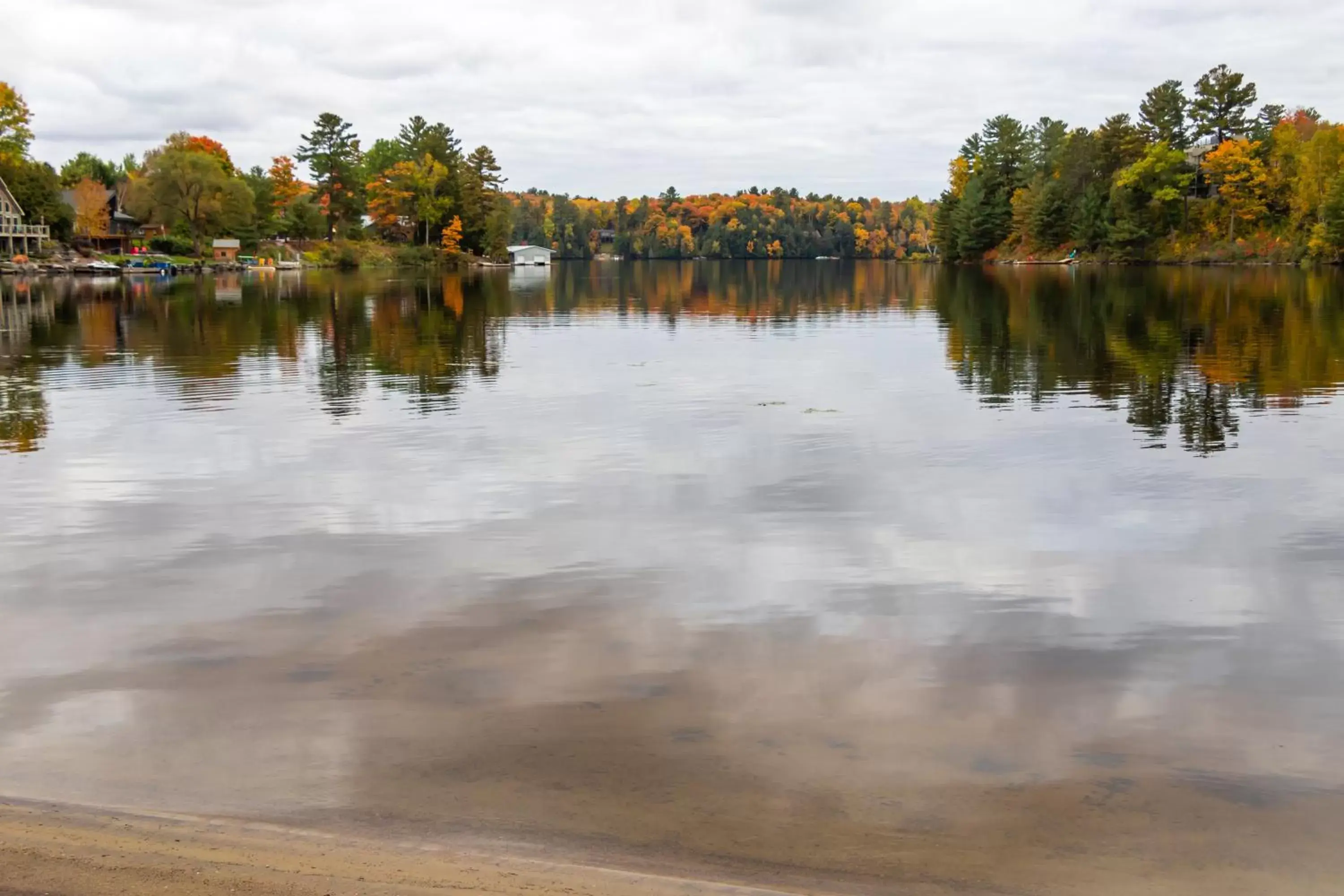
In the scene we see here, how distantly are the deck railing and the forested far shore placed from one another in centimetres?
193

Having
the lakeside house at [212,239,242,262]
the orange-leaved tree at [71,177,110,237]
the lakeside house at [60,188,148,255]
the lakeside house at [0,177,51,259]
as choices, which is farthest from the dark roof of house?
the lakeside house at [212,239,242,262]

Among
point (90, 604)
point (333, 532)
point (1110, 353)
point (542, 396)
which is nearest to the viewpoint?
point (90, 604)

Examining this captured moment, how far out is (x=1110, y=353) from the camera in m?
36.5

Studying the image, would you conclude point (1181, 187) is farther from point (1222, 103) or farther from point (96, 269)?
point (96, 269)

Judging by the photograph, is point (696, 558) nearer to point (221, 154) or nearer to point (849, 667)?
point (849, 667)

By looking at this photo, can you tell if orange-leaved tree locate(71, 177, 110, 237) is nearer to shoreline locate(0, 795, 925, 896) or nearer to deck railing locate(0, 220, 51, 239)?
deck railing locate(0, 220, 51, 239)

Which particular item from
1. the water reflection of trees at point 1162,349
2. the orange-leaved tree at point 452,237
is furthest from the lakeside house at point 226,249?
the water reflection of trees at point 1162,349

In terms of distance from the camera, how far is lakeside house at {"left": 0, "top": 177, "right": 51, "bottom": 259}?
124 m

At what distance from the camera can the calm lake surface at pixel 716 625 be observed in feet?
24.4

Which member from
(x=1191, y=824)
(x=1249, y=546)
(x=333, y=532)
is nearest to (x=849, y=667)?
(x=1191, y=824)

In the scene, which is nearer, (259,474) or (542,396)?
(259,474)

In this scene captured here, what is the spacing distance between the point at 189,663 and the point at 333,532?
15.7ft

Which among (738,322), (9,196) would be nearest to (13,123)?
(9,196)

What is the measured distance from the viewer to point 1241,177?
141500mm
